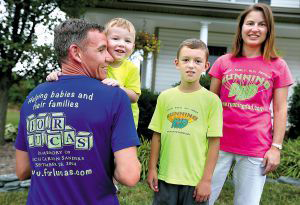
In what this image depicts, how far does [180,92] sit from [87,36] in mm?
1010

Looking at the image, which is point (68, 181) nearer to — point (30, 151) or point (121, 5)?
point (30, 151)

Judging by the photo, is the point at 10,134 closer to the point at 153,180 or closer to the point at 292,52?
the point at 153,180

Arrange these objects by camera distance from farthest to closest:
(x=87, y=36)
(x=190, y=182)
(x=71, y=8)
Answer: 1. (x=71, y=8)
2. (x=190, y=182)
3. (x=87, y=36)

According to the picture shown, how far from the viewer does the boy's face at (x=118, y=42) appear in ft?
7.67

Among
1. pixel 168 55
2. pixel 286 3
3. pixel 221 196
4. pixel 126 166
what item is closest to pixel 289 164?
pixel 221 196

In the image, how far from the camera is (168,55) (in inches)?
455

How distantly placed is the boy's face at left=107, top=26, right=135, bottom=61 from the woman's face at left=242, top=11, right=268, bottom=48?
2.97 ft

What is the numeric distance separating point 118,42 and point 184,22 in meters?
8.64

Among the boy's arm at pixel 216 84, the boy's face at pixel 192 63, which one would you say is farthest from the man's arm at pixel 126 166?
the boy's arm at pixel 216 84

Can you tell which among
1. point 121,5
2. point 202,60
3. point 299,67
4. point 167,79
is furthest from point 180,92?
point 299,67

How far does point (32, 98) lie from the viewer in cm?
152

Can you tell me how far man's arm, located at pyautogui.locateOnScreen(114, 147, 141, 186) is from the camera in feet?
4.58

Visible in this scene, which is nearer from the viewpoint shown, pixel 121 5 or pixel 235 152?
pixel 235 152

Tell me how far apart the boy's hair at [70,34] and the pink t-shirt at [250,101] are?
129 cm
